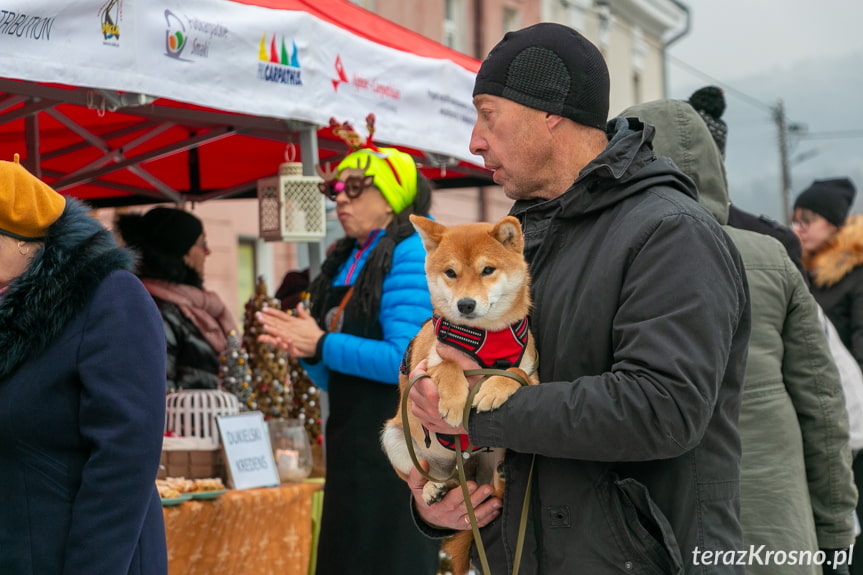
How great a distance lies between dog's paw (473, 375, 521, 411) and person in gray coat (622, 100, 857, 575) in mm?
1064

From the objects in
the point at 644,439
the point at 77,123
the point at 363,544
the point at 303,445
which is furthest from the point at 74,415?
the point at 77,123

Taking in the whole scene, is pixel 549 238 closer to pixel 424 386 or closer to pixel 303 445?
pixel 424 386

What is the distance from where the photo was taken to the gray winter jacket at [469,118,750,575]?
5.60 ft

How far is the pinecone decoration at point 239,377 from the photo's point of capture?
501cm

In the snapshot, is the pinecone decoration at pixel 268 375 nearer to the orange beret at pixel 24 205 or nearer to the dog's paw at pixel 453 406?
the orange beret at pixel 24 205

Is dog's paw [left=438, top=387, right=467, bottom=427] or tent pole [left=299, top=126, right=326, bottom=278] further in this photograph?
tent pole [left=299, top=126, right=326, bottom=278]

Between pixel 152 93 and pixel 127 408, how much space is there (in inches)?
66.0

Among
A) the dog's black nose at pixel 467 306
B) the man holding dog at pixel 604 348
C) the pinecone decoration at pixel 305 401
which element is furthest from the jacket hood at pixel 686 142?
the pinecone decoration at pixel 305 401

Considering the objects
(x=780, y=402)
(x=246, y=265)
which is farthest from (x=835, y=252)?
(x=246, y=265)

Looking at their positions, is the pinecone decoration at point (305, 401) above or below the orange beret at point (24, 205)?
below

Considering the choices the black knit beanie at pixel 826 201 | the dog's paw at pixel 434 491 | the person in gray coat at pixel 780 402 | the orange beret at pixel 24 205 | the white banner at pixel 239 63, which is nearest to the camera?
the dog's paw at pixel 434 491

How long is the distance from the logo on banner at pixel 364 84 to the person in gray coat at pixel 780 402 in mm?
2216

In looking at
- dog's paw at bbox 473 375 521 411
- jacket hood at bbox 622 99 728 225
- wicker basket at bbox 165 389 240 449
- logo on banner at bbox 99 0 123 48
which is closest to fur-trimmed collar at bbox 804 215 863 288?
jacket hood at bbox 622 99 728 225

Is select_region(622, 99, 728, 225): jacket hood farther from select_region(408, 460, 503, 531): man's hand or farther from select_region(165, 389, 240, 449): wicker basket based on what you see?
select_region(165, 389, 240, 449): wicker basket
